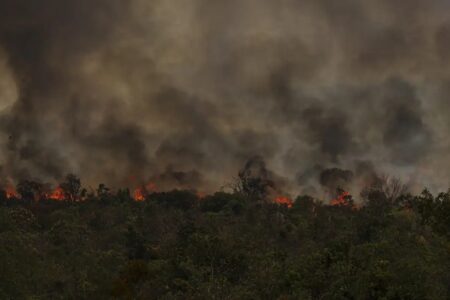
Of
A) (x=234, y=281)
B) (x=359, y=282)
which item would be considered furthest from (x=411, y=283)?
(x=234, y=281)

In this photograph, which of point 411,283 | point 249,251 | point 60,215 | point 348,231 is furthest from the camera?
point 60,215

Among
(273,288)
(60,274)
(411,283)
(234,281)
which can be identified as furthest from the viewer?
(234,281)

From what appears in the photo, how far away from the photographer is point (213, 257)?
82.6m

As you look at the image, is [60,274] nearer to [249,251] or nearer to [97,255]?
[97,255]

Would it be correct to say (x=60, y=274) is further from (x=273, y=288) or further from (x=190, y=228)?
(x=190, y=228)

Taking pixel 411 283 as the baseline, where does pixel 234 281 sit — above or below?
above

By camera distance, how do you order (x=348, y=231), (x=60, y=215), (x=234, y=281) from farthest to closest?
(x=60, y=215)
(x=348, y=231)
(x=234, y=281)

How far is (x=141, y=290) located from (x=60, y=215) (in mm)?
95723

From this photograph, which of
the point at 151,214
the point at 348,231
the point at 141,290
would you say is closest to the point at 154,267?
the point at 141,290

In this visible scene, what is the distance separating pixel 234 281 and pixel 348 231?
39774 millimetres

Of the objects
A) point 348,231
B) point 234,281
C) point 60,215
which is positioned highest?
point 60,215

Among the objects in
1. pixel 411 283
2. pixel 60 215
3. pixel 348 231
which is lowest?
pixel 411 283

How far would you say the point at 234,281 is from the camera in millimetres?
79812

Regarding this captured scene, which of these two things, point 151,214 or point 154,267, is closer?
point 154,267
